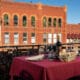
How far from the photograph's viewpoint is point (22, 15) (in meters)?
26.8

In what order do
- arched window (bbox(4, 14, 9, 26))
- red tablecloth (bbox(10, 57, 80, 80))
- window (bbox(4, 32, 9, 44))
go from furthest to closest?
arched window (bbox(4, 14, 9, 26)), window (bbox(4, 32, 9, 44)), red tablecloth (bbox(10, 57, 80, 80))

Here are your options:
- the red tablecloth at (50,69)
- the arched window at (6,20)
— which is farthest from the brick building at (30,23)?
A: the red tablecloth at (50,69)

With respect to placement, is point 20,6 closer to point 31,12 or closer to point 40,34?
point 31,12

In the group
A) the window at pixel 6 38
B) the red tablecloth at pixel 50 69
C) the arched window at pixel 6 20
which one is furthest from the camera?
the arched window at pixel 6 20

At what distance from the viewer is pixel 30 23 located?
90.5 ft

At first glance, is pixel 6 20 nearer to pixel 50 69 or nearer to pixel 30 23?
pixel 30 23

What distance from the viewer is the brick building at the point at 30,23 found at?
2538 cm

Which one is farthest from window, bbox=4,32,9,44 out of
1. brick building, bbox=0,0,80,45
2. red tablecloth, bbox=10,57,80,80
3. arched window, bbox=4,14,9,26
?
red tablecloth, bbox=10,57,80,80

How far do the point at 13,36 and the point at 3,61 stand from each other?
19.5m

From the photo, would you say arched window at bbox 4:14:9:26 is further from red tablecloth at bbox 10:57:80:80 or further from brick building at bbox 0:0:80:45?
red tablecloth at bbox 10:57:80:80

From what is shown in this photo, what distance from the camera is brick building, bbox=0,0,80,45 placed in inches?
999

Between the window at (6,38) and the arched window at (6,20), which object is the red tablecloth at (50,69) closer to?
the window at (6,38)

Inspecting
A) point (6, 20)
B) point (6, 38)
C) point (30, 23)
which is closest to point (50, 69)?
point (6, 38)

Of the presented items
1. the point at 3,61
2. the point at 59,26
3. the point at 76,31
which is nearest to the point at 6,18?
the point at 59,26
